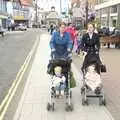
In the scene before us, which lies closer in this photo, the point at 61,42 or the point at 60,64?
the point at 60,64

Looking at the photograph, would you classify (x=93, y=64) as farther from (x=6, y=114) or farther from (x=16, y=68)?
(x=16, y=68)

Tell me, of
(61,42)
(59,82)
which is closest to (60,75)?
(59,82)

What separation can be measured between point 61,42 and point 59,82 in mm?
1281

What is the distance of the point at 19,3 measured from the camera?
4894 inches

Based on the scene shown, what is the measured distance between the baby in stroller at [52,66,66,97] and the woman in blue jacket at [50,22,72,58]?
0.92 meters

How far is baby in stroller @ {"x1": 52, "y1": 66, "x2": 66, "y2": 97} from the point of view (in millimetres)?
9625

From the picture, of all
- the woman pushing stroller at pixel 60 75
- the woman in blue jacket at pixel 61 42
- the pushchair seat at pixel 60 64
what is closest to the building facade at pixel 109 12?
the woman in blue jacket at pixel 61 42

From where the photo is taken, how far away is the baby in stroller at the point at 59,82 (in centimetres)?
962

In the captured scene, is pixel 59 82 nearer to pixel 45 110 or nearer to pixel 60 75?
pixel 60 75

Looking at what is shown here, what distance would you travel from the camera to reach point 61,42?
1057cm

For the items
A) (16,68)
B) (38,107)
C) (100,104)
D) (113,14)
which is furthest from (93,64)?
(113,14)

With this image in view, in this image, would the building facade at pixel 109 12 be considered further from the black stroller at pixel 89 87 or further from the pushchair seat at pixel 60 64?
the pushchair seat at pixel 60 64

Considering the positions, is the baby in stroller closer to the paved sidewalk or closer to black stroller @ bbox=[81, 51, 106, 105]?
the paved sidewalk

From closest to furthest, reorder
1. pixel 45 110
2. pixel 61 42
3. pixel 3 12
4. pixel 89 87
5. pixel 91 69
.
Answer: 1. pixel 45 110
2. pixel 89 87
3. pixel 91 69
4. pixel 61 42
5. pixel 3 12
